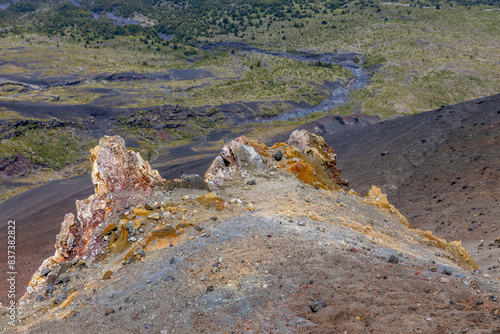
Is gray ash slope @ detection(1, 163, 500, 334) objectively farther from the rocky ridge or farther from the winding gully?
the winding gully

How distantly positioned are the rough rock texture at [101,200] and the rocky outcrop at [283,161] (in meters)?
2.79

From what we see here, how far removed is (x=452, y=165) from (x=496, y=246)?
44.3 feet

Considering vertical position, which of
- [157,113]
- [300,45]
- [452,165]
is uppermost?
[300,45]

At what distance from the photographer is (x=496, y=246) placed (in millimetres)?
16609

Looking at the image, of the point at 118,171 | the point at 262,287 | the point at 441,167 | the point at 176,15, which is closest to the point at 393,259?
the point at 262,287

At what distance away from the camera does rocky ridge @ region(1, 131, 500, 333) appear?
7414mm

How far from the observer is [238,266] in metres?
9.14

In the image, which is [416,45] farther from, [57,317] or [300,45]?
[57,317]

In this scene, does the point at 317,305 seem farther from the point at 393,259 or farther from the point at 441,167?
the point at 441,167

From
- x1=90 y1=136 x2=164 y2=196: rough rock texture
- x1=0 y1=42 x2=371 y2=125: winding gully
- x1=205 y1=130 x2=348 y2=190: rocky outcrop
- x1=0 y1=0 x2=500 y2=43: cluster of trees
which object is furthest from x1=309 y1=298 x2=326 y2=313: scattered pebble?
x1=0 y1=0 x2=500 y2=43: cluster of trees

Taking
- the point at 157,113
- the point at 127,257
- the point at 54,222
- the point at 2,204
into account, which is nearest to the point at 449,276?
the point at 127,257

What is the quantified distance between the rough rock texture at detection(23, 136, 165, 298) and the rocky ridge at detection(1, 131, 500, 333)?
0.05m

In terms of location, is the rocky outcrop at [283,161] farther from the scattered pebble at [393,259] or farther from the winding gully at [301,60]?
the winding gully at [301,60]

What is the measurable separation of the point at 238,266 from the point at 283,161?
9203 millimetres
